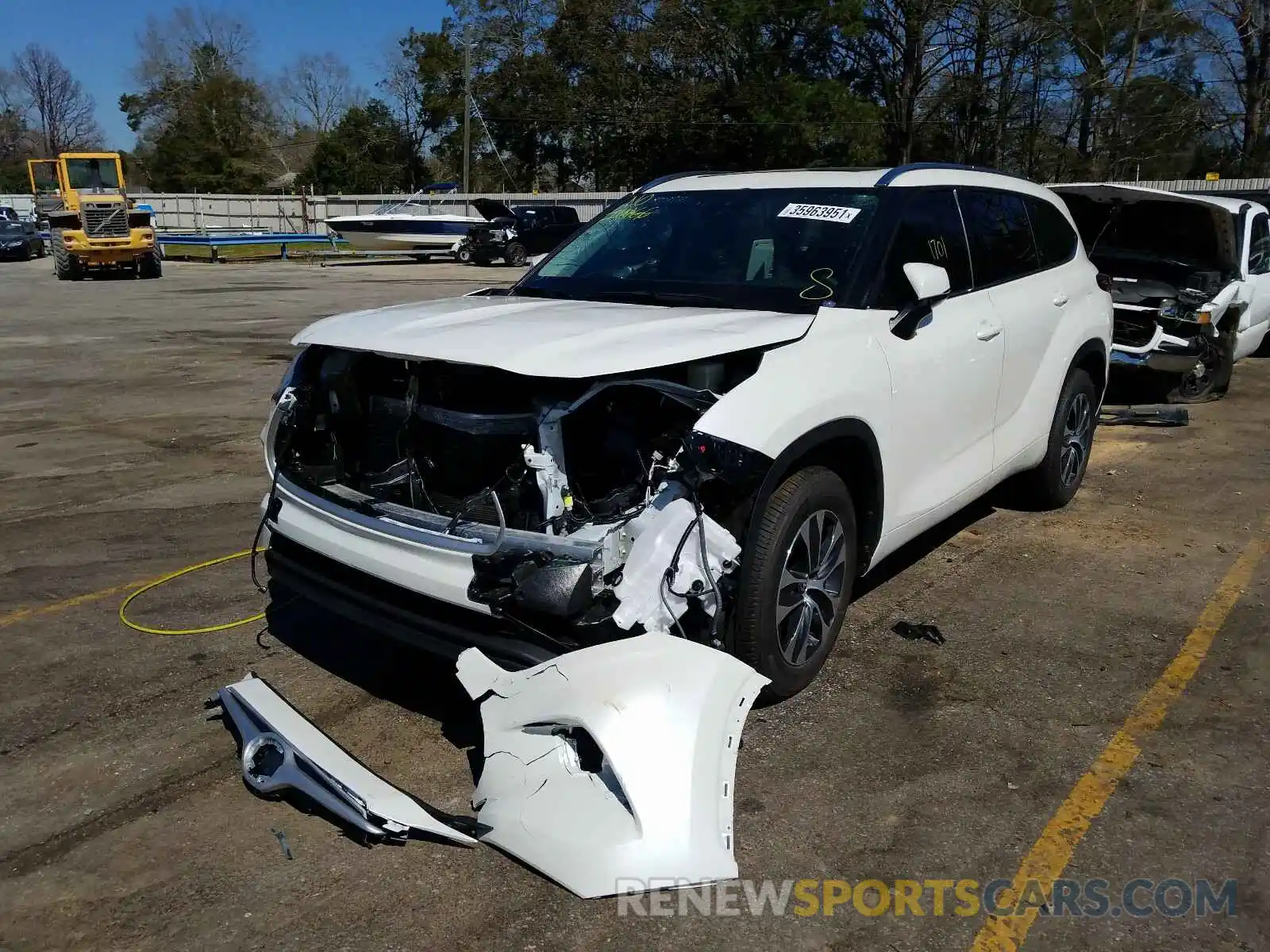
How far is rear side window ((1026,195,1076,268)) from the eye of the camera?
5.63 meters

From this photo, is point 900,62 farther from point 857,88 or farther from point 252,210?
point 252,210

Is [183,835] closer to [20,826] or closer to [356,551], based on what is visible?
[20,826]

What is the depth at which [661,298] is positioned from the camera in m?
4.32

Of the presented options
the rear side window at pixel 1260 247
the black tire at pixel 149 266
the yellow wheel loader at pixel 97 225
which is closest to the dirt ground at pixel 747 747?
the rear side window at pixel 1260 247

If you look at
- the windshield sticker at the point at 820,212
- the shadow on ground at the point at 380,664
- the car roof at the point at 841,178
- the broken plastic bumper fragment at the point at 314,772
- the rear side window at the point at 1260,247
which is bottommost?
the shadow on ground at the point at 380,664

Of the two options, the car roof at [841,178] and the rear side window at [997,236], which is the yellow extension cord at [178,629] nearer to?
the car roof at [841,178]

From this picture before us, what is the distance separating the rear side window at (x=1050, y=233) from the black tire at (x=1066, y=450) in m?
0.65

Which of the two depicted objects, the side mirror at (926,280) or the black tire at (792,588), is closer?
the black tire at (792,588)

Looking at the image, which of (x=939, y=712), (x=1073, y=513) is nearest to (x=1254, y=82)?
(x=1073, y=513)

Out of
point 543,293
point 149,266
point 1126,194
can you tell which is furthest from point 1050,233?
point 149,266

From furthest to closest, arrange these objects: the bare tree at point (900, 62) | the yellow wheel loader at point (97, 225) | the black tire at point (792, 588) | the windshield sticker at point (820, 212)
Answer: the bare tree at point (900, 62) < the yellow wheel loader at point (97, 225) < the windshield sticker at point (820, 212) < the black tire at point (792, 588)

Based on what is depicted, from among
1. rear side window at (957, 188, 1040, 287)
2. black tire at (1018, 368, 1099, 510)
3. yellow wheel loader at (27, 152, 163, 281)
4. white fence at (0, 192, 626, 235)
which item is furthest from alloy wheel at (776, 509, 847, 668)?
white fence at (0, 192, 626, 235)

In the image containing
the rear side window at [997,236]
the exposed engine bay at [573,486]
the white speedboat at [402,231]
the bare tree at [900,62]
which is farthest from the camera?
the bare tree at [900,62]

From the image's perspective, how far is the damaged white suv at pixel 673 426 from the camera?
319 cm
